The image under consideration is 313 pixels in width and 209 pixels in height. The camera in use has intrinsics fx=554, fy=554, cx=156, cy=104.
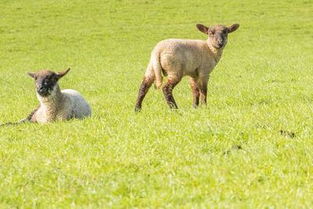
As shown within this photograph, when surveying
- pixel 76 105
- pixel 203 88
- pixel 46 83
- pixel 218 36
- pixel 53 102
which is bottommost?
pixel 203 88

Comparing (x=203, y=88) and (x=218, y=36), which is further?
(x=218, y=36)

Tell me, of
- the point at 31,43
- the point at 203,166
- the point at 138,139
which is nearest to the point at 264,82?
the point at 138,139

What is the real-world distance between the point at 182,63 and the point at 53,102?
3524 mm

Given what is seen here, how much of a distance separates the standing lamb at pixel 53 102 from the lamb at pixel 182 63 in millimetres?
1750

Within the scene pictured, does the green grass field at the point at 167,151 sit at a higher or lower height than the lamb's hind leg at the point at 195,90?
higher

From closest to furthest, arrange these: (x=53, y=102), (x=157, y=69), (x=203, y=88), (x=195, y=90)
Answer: (x=53, y=102) → (x=157, y=69) → (x=203, y=88) → (x=195, y=90)

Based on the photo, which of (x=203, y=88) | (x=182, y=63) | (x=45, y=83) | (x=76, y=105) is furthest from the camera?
(x=203, y=88)

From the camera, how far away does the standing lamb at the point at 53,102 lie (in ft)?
43.7

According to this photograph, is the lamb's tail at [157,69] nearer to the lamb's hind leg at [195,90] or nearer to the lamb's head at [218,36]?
the lamb's hind leg at [195,90]

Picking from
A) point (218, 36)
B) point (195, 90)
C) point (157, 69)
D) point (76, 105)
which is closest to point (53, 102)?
point (76, 105)

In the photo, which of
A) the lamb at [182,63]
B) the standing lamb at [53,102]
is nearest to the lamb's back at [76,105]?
the standing lamb at [53,102]

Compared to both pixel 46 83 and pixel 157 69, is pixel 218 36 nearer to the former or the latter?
pixel 157 69

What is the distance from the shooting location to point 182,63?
14.6 metres

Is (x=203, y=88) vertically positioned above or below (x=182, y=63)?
below
